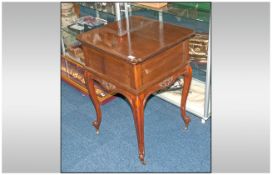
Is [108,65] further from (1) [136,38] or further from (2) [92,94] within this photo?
(2) [92,94]

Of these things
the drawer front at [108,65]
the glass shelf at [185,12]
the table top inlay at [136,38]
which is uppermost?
the glass shelf at [185,12]

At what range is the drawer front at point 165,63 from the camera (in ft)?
5.62

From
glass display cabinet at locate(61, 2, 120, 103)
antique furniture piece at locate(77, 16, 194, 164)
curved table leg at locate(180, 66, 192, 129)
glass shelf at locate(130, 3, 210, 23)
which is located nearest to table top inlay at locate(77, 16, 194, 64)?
antique furniture piece at locate(77, 16, 194, 164)

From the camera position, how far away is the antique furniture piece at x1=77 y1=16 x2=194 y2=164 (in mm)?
1689

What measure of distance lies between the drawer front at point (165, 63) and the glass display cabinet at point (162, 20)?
24 cm

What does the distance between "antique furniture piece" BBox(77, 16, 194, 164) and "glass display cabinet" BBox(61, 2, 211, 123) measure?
182 millimetres

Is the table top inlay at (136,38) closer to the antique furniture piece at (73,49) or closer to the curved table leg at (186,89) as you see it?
the curved table leg at (186,89)

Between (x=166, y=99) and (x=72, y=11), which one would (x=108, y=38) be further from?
(x=72, y=11)

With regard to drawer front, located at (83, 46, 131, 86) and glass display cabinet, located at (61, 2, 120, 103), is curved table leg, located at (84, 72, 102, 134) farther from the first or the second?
glass display cabinet, located at (61, 2, 120, 103)

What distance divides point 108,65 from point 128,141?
0.71m

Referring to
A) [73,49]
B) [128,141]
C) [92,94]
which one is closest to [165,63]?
Answer: [92,94]

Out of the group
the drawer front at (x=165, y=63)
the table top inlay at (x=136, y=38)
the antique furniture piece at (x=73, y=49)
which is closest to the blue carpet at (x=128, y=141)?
the antique furniture piece at (x=73, y=49)

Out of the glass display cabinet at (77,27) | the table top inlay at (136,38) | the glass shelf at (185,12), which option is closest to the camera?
the table top inlay at (136,38)

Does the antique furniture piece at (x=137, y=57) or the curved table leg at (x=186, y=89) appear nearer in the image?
the antique furniture piece at (x=137, y=57)
